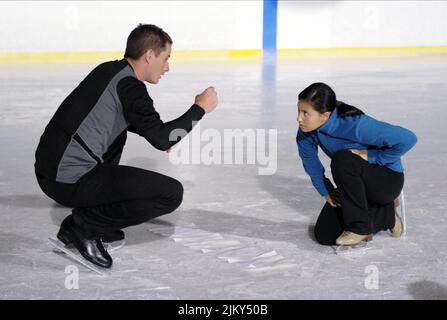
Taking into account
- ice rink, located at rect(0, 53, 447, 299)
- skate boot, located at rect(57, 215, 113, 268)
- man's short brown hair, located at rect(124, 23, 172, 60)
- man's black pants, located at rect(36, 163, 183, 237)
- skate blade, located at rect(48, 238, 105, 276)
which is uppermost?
man's short brown hair, located at rect(124, 23, 172, 60)

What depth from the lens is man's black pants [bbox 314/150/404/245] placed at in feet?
8.48

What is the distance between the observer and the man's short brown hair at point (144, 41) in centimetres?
254

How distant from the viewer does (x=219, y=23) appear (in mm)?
11312

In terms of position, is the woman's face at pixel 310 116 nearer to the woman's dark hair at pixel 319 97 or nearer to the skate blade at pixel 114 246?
the woman's dark hair at pixel 319 97

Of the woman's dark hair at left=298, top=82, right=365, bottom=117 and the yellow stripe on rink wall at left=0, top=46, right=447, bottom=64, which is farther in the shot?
the yellow stripe on rink wall at left=0, top=46, right=447, bottom=64

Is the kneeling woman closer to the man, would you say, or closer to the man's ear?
the man

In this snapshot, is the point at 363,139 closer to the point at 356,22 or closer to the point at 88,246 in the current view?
the point at 88,246

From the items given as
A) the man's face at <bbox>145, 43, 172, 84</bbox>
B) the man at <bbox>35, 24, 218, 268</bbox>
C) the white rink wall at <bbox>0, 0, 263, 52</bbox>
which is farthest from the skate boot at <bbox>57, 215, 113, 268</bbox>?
the white rink wall at <bbox>0, 0, 263, 52</bbox>

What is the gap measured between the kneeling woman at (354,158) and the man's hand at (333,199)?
11 millimetres

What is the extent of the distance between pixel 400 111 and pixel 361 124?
339 cm

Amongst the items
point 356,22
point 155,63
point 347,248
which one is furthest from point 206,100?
point 356,22

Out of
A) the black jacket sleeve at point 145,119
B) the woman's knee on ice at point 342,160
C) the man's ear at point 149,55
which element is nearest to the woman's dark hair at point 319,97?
the woman's knee on ice at point 342,160
